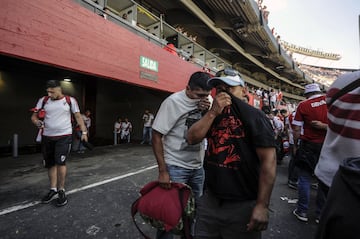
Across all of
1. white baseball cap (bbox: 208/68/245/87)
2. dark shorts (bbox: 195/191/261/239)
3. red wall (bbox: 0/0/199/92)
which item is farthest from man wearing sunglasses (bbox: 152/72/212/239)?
red wall (bbox: 0/0/199/92)

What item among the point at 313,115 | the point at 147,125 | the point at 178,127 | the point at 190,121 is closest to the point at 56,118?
the point at 178,127

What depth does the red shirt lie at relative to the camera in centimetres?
286

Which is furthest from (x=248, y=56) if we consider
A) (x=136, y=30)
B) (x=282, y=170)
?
(x=282, y=170)

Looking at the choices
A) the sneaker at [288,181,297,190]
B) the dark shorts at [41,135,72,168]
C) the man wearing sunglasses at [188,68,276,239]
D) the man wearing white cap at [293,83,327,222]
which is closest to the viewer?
the man wearing sunglasses at [188,68,276,239]

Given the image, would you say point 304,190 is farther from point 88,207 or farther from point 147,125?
point 147,125

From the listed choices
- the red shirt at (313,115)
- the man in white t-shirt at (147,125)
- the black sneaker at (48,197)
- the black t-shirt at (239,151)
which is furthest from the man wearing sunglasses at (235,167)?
the man in white t-shirt at (147,125)

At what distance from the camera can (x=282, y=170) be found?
5855 millimetres

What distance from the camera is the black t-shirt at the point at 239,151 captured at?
1339 millimetres

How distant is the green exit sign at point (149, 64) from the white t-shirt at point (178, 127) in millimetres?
5842

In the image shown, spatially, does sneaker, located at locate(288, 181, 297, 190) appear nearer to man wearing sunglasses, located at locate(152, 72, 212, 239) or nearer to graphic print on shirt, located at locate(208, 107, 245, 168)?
man wearing sunglasses, located at locate(152, 72, 212, 239)

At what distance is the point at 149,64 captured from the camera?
7863 millimetres

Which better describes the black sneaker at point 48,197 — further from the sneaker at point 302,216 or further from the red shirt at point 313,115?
the red shirt at point 313,115

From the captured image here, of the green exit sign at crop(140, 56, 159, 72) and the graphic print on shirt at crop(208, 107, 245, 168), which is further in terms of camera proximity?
the green exit sign at crop(140, 56, 159, 72)

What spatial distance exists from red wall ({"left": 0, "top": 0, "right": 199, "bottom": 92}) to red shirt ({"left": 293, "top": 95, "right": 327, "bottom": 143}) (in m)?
4.94
